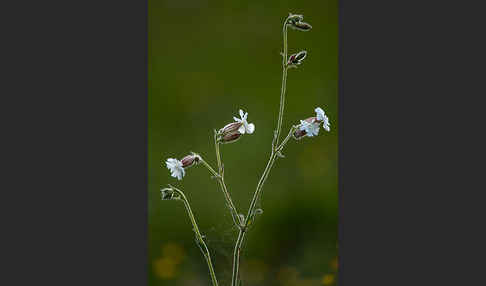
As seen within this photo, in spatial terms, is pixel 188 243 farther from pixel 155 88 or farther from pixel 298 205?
pixel 155 88

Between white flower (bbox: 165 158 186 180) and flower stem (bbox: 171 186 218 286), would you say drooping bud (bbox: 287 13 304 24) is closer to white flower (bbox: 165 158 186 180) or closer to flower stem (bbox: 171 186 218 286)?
white flower (bbox: 165 158 186 180)

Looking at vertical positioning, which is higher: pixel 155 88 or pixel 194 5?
pixel 194 5

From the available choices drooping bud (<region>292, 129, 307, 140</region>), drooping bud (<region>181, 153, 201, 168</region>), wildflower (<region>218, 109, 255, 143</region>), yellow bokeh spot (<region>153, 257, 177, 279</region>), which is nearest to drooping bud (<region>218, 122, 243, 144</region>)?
wildflower (<region>218, 109, 255, 143</region>)

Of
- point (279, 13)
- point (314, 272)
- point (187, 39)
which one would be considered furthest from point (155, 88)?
point (314, 272)

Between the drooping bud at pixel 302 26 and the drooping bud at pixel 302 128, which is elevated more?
the drooping bud at pixel 302 26

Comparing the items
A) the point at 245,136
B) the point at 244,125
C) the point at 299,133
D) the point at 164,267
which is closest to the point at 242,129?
the point at 244,125

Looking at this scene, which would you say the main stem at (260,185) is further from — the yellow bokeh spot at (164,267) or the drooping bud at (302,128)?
the yellow bokeh spot at (164,267)

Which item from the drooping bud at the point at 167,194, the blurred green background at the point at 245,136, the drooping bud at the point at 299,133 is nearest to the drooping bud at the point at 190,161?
the drooping bud at the point at 167,194
